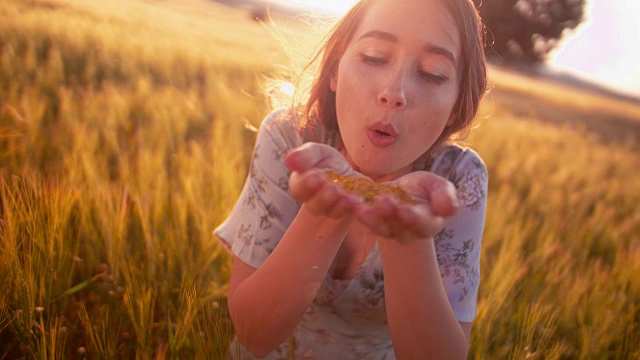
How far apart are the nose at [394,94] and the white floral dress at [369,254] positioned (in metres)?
0.30

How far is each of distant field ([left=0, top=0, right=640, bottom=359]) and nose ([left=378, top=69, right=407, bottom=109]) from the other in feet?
1.61

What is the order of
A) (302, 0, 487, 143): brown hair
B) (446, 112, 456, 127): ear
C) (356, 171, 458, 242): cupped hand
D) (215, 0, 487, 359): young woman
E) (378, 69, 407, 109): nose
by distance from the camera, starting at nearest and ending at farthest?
(356, 171, 458, 242): cupped hand, (215, 0, 487, 359): young woman, (378, 69, 407, 109): nose, (302, 0, 487, 143): brown hair, (446, 112, 456, 127): ear

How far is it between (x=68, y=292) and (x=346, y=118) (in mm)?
738

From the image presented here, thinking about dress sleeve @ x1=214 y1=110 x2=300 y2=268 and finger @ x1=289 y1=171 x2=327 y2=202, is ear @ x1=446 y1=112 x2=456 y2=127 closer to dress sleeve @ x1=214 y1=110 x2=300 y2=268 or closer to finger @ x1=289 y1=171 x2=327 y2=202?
dress sleeve @ x1=214 y1=110 x2=300 y2=268

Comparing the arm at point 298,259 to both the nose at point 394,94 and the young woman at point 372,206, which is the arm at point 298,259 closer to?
the young woman at point 372,206

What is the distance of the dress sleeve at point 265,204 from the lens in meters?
1.07

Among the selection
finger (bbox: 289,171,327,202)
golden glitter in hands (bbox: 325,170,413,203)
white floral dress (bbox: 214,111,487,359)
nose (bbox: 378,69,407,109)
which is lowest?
white floral dress (bbox: 214,111,487,359)

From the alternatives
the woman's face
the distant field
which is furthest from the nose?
the distant field

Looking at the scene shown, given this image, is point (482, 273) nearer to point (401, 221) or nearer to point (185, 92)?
point (401, 221)

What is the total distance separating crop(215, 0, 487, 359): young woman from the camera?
75 centimetres

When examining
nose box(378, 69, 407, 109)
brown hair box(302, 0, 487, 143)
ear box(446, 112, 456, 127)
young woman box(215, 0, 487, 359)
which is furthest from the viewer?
ear box(446, 112, 456, 127)

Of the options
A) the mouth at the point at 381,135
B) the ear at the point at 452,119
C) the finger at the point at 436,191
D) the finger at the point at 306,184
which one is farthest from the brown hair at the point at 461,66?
the finger at the point at 306,184

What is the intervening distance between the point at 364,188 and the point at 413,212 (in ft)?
0.37

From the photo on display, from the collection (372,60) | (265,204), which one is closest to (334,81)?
(372,60)
